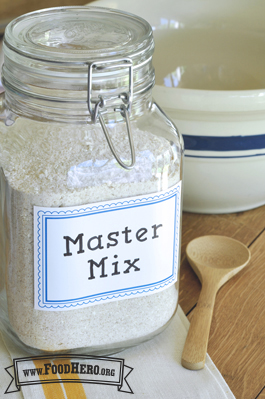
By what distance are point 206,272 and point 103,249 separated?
15 cm

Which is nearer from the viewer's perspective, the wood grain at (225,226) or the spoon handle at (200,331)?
the spoon handle at (200,331)

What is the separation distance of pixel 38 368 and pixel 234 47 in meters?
0.50

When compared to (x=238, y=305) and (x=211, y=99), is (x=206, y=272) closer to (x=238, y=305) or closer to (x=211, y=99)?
(x=238, y=305)

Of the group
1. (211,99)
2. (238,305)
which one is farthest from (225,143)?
(238,305)

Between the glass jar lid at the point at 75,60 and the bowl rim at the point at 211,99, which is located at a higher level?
the glass jar lid at the point at 75,60

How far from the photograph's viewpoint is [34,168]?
0.33 m

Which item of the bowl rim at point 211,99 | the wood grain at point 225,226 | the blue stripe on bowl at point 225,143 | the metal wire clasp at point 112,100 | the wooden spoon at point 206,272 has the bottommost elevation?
the wood grain at point 225,226

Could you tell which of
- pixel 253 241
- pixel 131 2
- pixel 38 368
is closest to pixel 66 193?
pixel 38 368

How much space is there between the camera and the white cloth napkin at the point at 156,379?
0.35m

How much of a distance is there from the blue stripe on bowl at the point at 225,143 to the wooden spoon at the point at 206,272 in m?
0.09

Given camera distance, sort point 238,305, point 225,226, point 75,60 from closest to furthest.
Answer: point 75,60 < point 238,305 < point 225,226

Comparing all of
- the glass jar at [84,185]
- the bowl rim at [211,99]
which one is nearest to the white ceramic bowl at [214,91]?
the bowl rim at [211,99]

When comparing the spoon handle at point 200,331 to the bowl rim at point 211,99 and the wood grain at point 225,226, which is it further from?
the bowl rim at point 211,99

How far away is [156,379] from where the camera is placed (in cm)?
37
